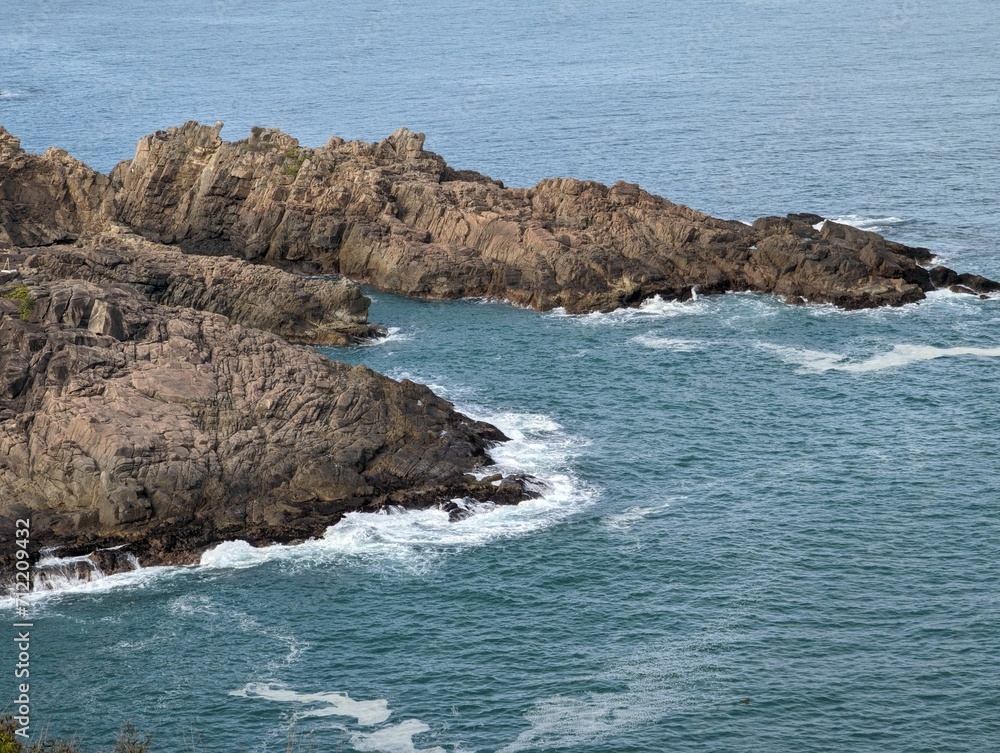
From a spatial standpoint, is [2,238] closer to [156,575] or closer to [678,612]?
[156,575]

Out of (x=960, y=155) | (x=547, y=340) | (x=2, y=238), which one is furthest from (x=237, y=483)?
(x=960, y=155)

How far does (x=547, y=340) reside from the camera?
348ft

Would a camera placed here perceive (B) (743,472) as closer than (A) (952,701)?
No

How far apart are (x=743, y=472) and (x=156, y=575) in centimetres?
3347

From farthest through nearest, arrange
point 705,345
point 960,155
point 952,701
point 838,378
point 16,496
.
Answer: point 960,155
point 705,345
point 838,378
point 16,496
point 952,701

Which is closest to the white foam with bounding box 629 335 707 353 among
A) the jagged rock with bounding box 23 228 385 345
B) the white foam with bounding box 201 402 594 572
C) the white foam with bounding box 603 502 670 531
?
the jagged rock with bounding box 23 228 385 345

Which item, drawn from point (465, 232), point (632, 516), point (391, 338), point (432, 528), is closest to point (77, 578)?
point (432, 528)

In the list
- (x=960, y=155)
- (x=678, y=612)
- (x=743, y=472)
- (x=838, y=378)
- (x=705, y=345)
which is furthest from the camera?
(x=960, y=155)

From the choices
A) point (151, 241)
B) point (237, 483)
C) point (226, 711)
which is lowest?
point (226, 711)

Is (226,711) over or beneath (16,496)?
beneath

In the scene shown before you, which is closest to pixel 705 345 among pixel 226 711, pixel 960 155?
pixel 226 711

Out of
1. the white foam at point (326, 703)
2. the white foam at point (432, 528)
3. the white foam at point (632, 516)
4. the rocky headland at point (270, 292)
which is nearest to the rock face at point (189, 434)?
the rocky headland at point (270, 292)

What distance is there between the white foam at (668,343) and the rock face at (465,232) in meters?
6.90

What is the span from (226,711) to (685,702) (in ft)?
63.4
